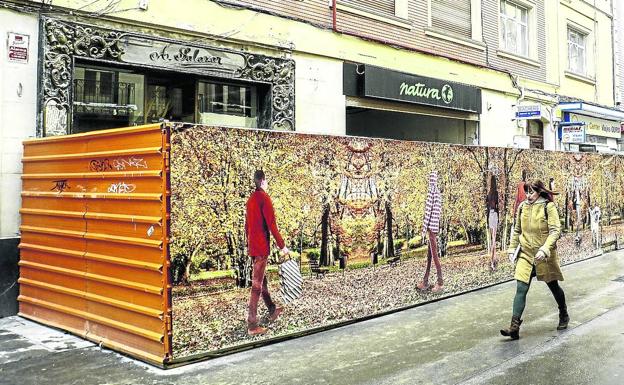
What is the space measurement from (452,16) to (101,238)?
41.3ft

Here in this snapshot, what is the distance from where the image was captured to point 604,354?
6012 mm

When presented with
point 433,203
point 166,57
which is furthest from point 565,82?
point 166,57

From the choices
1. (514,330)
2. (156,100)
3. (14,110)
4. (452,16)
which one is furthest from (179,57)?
(452,16)

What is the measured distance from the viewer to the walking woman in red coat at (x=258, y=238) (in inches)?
250

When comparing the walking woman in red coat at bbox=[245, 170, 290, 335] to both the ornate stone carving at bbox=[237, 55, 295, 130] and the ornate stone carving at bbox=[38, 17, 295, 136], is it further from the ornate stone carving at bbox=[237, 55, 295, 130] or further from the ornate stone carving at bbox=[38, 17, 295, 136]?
the ornate stone carving at bbox=[237, 55, 295, 130]

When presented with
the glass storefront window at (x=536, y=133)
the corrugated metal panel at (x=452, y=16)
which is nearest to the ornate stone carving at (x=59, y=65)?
the corrugated metal panel at (x=452, y=16)

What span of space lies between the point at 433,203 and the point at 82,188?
16.6 ft

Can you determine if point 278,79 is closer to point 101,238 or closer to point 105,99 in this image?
point 105,99

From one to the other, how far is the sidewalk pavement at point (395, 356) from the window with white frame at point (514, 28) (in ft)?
39.9

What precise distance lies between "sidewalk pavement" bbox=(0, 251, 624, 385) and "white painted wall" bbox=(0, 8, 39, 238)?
1.49m

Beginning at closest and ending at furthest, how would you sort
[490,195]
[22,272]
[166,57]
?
[22,272], [166,57], [490,195]

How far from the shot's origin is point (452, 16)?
15906mm

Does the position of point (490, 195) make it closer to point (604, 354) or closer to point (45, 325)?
point (604, 354)

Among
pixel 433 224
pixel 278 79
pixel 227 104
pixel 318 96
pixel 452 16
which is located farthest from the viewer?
pixel 452 16
